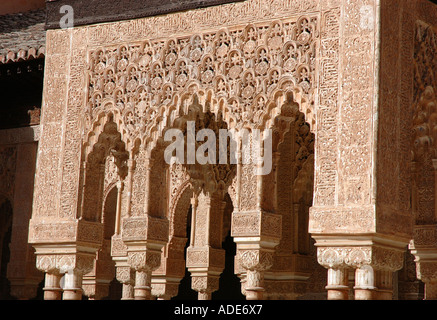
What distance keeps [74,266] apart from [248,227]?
2051 millimetres

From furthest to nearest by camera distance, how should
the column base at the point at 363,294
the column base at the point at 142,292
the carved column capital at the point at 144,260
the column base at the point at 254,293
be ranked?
the column base at the point at 142,292 < the carved column capital at the point at 144,260 < the column base at the point at 254,293 < the column base at the point at 363,294

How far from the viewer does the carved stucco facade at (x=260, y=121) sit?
26.7 ft

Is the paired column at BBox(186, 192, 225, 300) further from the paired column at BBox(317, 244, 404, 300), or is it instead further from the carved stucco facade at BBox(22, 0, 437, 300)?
the paired column at BBox(317, 244, 404, 300)

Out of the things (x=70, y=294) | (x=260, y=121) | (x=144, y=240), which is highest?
(x=260, y=121)

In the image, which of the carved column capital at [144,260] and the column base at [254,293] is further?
the carved column capital at [144,260]

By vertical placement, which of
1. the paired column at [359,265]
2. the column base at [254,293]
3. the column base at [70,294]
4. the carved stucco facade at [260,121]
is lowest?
the column base at [70,294]

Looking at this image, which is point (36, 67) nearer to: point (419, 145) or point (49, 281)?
point (49, 281)

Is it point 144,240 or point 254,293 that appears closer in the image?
point 254,293

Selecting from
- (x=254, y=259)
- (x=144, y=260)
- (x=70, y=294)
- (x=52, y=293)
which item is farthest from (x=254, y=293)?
(x=52, y=293)

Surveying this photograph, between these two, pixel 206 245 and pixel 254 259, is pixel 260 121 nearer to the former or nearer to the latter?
pixel 254 259

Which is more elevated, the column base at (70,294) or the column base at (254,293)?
the column base at (254,293)

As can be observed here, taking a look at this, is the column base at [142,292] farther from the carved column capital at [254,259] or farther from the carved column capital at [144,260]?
the carved column capital at [254,259]

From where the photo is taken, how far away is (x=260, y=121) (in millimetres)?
8805

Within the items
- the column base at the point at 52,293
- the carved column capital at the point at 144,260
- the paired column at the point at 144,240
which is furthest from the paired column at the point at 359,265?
the column base at the point at 52,293
